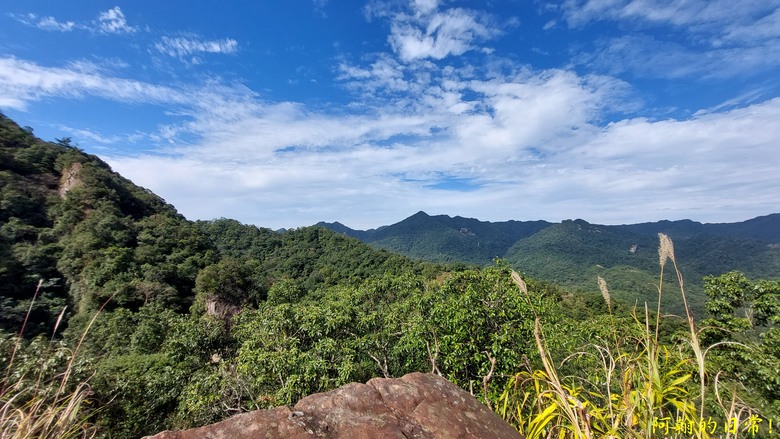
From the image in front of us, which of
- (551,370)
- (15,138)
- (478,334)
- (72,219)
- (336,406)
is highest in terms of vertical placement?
(15,138)

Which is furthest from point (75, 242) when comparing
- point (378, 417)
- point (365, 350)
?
point (378, 417)

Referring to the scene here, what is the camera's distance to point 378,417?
9.69 ft

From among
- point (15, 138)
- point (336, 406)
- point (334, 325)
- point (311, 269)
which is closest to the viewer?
point (336, 406)

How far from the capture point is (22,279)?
26.8 m

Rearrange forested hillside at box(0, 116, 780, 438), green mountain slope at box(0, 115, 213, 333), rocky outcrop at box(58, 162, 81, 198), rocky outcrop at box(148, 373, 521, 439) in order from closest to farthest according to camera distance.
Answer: forested hillside at box(0, 116, 780, 438), rocky outcrop at box(148, 373, 521, 439), green mountain slope at box(0, 115, 213, 333), rocky outcrop at box(58, 162, 81, 198)

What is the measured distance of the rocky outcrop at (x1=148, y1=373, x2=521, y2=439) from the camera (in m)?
2.55

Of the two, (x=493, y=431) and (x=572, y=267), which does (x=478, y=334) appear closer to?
(x=493, y=431)

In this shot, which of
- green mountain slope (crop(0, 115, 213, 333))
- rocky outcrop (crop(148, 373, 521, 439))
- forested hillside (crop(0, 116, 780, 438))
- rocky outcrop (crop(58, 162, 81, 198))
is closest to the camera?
forested hillside (crop(0, 116, 780, 438))

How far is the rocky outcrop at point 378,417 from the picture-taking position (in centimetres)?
255

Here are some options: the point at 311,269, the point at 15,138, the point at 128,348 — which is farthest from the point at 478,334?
the point at 15,138

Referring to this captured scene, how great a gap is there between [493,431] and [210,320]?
535 inches

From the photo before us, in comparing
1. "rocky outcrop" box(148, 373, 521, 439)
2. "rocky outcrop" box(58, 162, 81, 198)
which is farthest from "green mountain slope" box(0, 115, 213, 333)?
"rocky outcrop" box(148, 373, 521, 439)

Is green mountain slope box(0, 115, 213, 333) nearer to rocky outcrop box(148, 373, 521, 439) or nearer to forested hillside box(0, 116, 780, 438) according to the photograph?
forested hillside box(0, 116, 780, 438)

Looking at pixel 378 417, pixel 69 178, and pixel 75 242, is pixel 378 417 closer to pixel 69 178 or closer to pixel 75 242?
pixel 75 242
